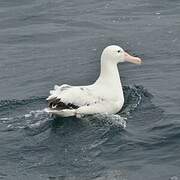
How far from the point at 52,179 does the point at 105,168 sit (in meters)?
0.87

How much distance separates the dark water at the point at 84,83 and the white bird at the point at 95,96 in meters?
0.22

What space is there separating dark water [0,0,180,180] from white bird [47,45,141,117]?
8.6 inches

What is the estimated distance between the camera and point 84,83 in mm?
17922

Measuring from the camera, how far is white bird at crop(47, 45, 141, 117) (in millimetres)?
14719

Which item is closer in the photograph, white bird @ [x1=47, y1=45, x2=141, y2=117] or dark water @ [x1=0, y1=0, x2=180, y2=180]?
dark water @ [x1=0, y1=0, x2=180, y2=180]

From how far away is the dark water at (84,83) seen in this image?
13031 mm

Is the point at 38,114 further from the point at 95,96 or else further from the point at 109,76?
the point at 109,76

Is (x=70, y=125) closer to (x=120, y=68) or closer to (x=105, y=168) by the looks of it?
(x=105, y=168)

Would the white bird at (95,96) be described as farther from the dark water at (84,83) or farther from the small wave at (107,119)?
the dark water at (84,83)

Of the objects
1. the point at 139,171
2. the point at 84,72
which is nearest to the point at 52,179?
the point at 139,171

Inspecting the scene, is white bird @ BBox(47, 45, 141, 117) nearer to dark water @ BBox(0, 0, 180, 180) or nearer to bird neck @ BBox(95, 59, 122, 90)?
bird neck @ BBox(95, 59, 122, 90)

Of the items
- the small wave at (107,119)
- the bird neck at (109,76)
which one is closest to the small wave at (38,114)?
the small wave at (107,119)

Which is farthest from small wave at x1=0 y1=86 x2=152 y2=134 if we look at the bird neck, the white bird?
the bird neck

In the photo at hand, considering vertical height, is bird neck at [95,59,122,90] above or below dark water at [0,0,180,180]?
above
